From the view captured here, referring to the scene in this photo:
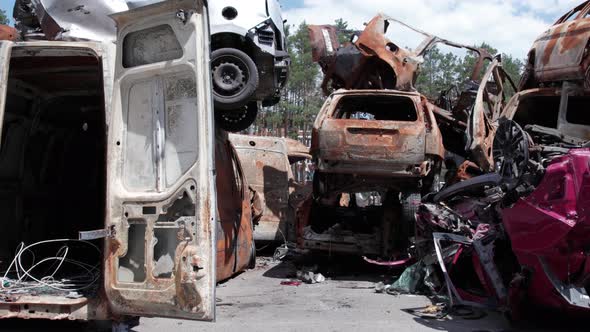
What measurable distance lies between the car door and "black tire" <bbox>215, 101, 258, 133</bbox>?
2.87 metres

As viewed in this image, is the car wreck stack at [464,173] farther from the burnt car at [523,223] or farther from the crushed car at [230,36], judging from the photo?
the crushed car at [230,36]

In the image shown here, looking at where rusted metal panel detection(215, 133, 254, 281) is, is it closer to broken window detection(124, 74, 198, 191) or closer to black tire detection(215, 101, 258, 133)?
black tire detection(215, 101, 258, 133)

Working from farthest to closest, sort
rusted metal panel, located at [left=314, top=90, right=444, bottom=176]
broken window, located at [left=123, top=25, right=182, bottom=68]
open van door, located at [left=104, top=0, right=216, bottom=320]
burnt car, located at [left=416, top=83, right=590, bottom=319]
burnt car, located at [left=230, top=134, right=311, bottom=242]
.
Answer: burnt car, located at [left=230, top=134, right=311, bottom=242] < rusted metal panel, located at [left=314, top=90, right=444, bottom=176] < burnt car, located at [left=416, top=83, right=590, bottom=319] < broken window, located at [left=123, top=25, right=182, bottom=68] < open van door, located at [left=104, top=0, right=216, bottom=320]

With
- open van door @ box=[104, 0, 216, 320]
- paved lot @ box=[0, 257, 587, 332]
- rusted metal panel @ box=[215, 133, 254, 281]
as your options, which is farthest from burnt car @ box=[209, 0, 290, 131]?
open van door @ box=[104, 0, 216, 320]

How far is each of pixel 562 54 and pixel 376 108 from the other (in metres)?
3.20

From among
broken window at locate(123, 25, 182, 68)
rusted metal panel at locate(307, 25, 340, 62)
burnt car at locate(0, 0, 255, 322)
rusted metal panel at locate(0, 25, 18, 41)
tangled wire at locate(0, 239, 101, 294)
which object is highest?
→ rusted metal panel at locate(307, 25, 340, 62)

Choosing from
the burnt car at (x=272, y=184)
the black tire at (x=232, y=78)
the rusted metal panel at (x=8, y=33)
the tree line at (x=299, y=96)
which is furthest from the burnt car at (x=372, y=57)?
the tree line at (x=299, y=96)

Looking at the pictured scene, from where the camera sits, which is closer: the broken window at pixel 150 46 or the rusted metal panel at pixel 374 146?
the broken window at pixel 150 46

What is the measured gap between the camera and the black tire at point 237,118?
7.86m

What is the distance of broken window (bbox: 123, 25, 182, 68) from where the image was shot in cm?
418

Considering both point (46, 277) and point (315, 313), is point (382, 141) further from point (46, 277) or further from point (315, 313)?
point (46, 277)

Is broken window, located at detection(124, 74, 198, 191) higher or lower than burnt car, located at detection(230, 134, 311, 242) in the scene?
higher

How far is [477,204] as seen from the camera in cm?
691

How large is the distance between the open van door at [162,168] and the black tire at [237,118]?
3.53m
